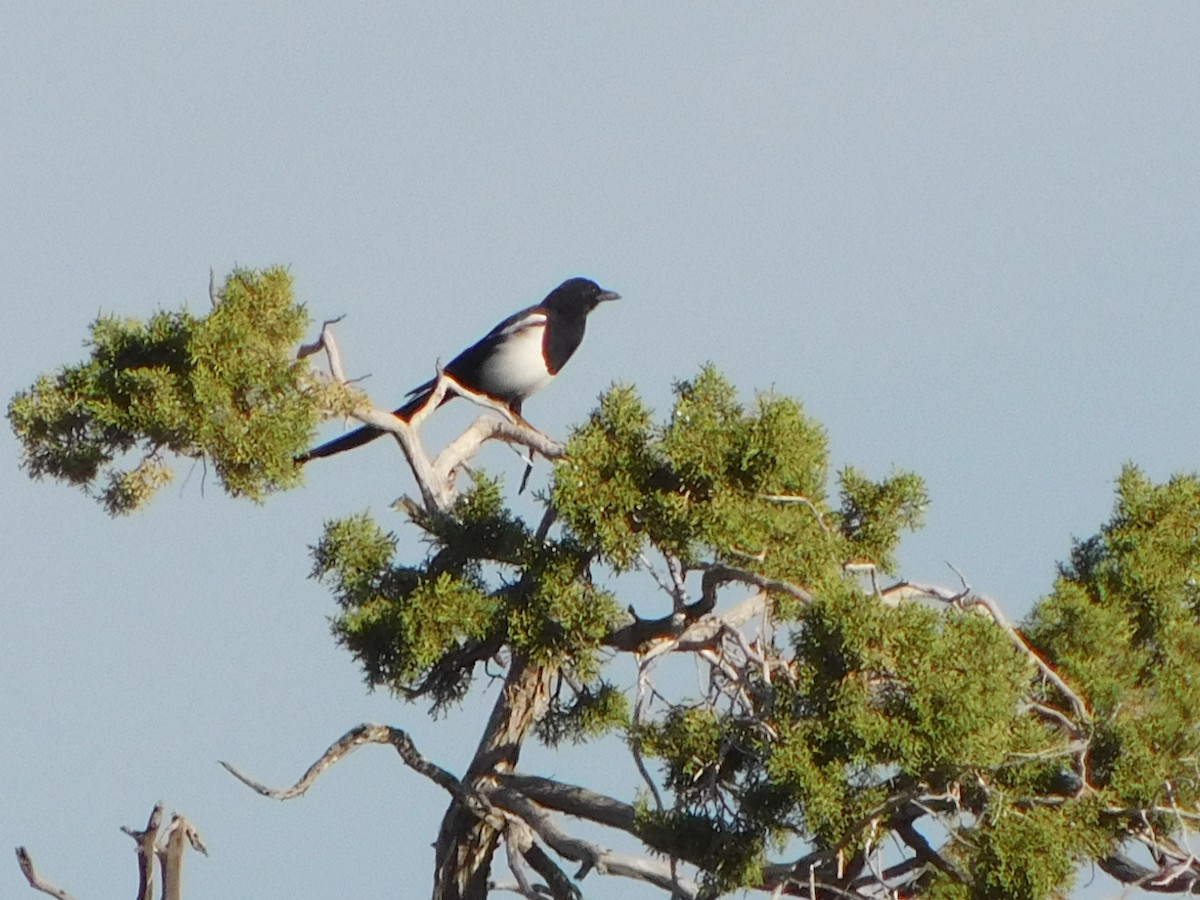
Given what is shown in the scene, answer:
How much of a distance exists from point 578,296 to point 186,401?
362 centimetres

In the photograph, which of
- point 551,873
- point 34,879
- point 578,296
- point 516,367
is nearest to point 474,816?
point 551,873

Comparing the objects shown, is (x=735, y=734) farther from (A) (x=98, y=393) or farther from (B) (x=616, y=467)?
(A) (x=98, y=393)

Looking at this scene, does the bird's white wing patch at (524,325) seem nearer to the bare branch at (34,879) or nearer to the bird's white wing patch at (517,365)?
the bird's white wing patch at (517,365)

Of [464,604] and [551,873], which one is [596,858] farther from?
[464,604]

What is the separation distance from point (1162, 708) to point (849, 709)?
1374mm

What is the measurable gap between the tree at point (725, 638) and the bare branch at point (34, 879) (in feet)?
2.64

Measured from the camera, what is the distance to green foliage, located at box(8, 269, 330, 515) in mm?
5719

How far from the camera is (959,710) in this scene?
497cm

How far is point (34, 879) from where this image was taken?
5.79 meters

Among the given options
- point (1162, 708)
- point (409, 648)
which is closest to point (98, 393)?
point (409, 648)

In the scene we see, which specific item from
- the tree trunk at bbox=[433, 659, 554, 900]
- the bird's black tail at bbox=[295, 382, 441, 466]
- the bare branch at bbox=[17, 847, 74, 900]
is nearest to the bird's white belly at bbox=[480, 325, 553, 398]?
the bird's black tail at bbox=[295, 382, 441, 466]

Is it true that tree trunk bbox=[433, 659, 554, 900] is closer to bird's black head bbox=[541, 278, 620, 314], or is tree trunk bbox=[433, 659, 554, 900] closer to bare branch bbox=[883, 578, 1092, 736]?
bare branch bbox=[883, 578, 1092, 736]

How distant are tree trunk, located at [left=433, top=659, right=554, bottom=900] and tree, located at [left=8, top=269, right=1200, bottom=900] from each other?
0.01m

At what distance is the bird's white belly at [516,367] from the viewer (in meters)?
8.76
